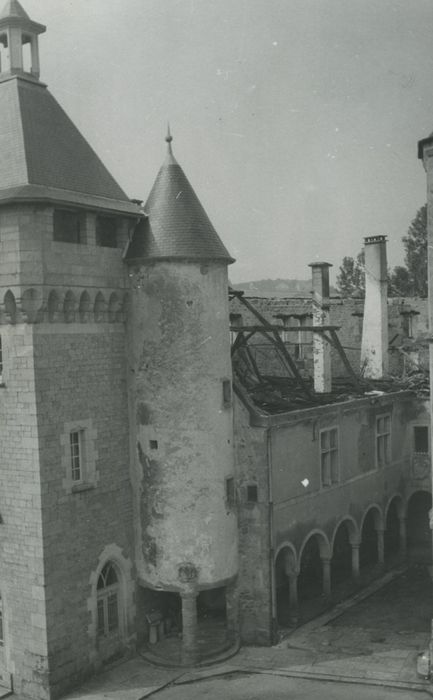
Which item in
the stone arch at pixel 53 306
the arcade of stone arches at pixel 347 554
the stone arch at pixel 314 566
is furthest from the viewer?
the stone arch at pixel 314 566

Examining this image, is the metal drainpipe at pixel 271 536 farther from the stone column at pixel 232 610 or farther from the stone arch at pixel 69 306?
the stone arch at pixel 69 306

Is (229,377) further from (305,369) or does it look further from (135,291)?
(305,369)

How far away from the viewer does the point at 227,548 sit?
22.3 m

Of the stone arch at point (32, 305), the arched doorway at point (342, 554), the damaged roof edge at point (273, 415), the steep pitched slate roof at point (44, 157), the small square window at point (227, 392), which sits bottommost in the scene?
the arched doorway at point (342, 554)

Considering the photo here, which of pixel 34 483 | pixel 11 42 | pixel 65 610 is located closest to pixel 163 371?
pixel 34 483

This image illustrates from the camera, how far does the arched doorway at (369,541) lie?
30500 mm

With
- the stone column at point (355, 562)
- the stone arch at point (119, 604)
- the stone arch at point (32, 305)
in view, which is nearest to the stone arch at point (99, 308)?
the stone arch at point (32, 305)

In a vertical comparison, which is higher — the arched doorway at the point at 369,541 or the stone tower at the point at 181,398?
the stone tower at the point at 181,398

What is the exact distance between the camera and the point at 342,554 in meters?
31.0

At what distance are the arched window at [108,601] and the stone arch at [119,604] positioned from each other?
0.11 meters

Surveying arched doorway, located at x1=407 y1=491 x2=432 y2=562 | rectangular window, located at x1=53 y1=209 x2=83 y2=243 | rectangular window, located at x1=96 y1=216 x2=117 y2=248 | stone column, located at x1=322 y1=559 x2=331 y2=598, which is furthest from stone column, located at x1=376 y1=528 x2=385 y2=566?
rectangular window, located at x1=53 y1=209 x2=83 y2=243

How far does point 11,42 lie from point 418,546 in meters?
24.2

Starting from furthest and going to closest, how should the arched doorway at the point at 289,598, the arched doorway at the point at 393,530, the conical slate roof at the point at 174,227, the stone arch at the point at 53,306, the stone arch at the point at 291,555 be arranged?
the arched doorway at the point at 393,530
the arched doorway at the point at 289,598
the stone arch at the point at 291,555
the conical slate roof at the point at 174,227
the stone arch at the point at 53,306

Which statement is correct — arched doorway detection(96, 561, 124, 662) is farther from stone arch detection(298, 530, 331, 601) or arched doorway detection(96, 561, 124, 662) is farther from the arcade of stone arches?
stone arch detection(298, 530, 331, 601)
